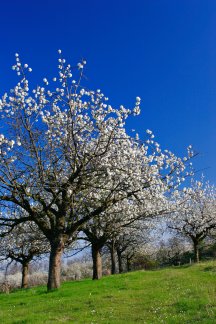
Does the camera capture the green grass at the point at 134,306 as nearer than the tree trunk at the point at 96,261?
Yes

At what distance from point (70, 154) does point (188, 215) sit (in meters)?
35.2

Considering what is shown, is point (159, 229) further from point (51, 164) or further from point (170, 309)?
point (170, 309)

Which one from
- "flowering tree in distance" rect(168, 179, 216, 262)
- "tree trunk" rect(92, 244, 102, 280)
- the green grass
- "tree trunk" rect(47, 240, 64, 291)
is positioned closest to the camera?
the green grass

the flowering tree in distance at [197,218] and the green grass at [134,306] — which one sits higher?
the flowering tree in distance at [197,218]

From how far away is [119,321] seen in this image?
12.1 m

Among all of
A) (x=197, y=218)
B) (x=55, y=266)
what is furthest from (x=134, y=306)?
(x=197, y=218)

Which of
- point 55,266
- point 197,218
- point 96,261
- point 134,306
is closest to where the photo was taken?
point 134,306

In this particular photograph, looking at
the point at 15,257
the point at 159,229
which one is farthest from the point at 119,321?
the point at 159,229

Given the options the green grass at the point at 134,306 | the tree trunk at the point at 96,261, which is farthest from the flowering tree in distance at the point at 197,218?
the green grass at the point at 134,306

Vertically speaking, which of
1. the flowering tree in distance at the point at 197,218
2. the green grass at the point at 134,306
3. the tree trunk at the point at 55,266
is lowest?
the green grass at the point at 134,306

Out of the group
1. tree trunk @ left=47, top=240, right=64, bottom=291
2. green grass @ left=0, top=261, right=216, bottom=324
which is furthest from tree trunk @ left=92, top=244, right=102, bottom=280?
green grass @ left=0, top=261, right=216, bottom=324

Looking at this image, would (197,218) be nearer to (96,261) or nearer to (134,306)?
(96,261)

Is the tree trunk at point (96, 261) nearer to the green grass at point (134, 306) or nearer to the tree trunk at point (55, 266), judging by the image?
the tree trunk at point (55, 266)

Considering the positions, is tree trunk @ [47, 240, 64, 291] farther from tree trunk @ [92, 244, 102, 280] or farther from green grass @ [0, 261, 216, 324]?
tree trunk @ [92, 244, 102, 280]
